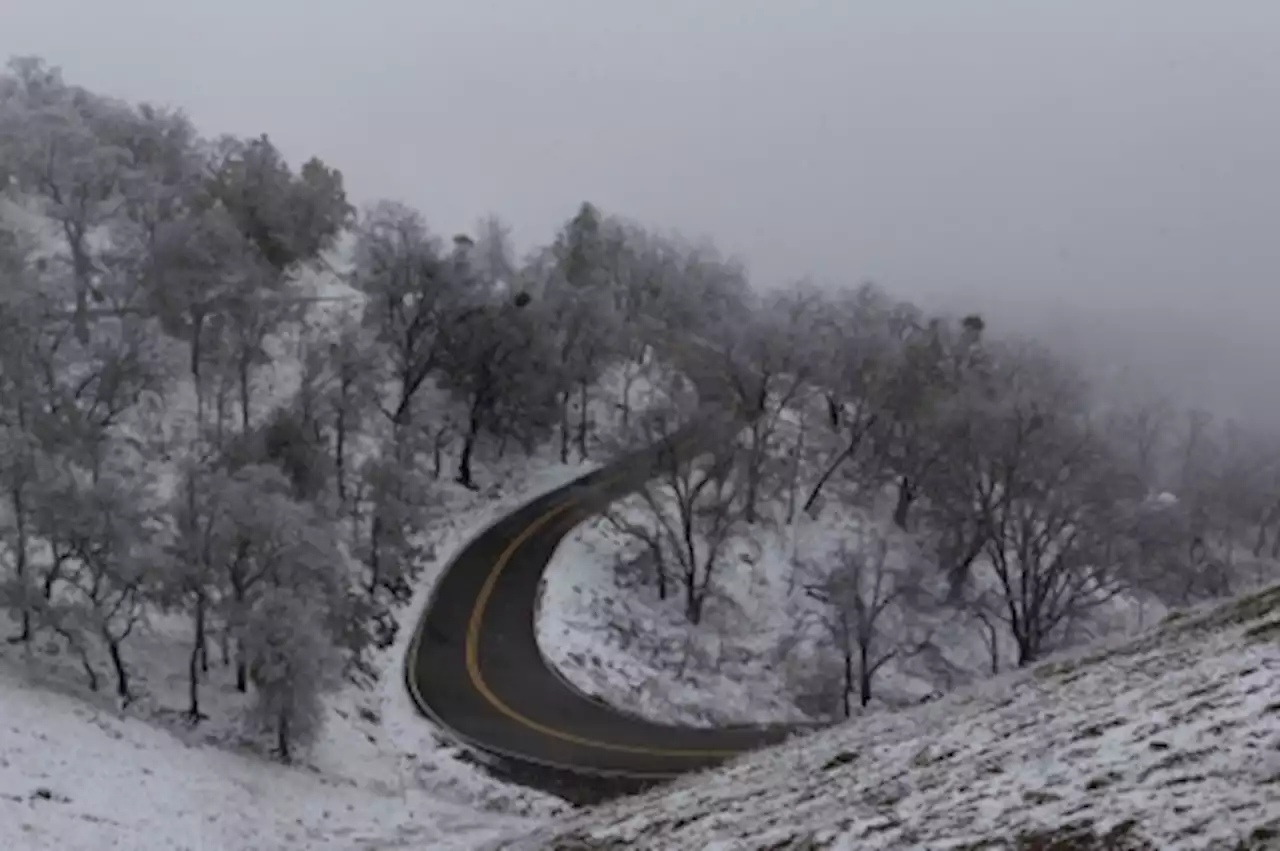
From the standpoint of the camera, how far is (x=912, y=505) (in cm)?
5434

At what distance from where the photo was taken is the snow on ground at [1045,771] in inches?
328

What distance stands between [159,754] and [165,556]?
655cm

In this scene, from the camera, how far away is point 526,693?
1459 inches

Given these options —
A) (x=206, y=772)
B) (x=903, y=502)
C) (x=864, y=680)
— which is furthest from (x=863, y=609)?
(x=206, y=772)

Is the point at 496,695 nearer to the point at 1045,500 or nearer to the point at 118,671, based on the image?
the point at 118,671

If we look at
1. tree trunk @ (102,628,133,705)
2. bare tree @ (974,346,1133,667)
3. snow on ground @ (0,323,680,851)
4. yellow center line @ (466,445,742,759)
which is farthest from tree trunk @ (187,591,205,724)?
bare tree @ (974,346,1133,667)

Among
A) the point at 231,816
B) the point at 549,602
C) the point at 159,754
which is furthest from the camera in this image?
the point at 549,602

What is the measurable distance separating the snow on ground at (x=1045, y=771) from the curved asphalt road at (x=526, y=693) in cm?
1712

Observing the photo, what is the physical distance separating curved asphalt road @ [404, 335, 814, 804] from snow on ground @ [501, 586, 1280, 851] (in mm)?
17122

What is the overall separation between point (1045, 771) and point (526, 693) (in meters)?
28.7

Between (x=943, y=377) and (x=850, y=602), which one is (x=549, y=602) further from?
(x=943, y=377)

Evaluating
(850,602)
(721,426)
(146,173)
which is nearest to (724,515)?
(721,426)

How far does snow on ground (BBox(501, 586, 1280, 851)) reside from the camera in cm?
833

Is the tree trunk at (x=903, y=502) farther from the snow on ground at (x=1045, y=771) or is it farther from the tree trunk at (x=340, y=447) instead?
the snow on ground at (x=1045, y=771)
